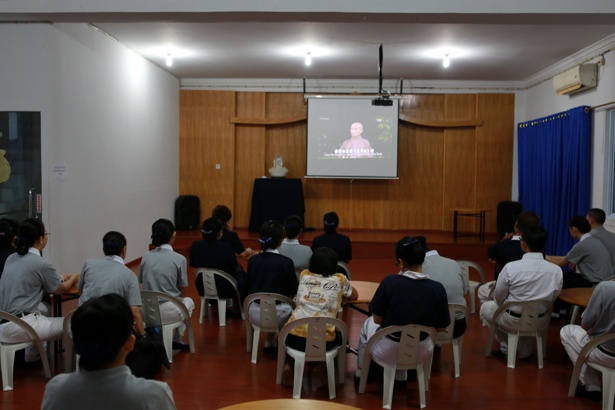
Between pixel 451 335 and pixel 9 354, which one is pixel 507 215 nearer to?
pixel 451 335

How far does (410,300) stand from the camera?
3.31 meters

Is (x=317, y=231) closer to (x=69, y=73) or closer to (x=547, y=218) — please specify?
(x=547, y=218)

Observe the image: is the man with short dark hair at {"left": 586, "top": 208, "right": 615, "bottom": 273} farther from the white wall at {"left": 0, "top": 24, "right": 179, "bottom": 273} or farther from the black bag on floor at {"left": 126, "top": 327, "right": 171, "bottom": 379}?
the white wall at {"left": 0, "top": 24, "right": 179, "bottom": 273}

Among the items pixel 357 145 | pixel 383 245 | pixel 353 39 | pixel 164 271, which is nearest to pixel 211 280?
pixel 164 271

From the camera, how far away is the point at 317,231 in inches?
415

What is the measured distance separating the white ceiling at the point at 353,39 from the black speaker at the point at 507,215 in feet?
7.61

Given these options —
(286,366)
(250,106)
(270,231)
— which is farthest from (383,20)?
(250,106)

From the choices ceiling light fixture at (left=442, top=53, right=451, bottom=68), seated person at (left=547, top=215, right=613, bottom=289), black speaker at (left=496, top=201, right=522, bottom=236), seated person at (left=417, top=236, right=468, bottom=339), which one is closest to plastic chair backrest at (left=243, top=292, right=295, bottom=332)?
seated person at (left=417, top=236, right=468, bottom=339)

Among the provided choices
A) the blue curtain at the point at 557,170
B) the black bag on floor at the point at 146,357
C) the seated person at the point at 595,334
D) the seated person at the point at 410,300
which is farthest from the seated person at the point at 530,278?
the blue curtain at the point at 557,170

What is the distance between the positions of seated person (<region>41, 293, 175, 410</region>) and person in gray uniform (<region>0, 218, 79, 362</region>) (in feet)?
7.46

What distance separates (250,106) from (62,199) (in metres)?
5.30

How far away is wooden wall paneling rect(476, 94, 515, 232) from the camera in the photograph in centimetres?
1068

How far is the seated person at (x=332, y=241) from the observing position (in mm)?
5594

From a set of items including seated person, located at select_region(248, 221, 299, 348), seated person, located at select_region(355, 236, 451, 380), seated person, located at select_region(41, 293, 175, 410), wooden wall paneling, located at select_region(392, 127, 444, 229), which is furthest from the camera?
wooden wall paneling, located at select_region(392, 127, 444, 229)
